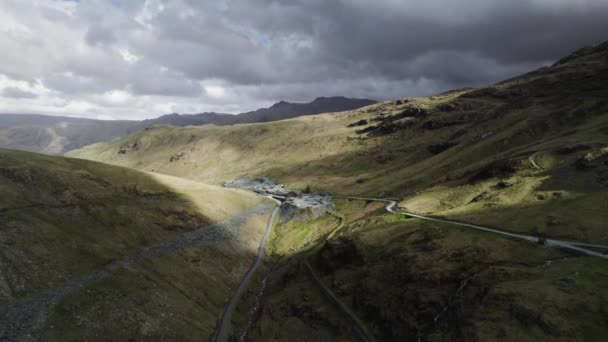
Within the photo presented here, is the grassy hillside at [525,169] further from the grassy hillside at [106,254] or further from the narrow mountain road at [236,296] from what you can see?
the grassy hillside at [106,254]

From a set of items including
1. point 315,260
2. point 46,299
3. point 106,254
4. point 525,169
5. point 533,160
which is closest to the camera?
point 46,299

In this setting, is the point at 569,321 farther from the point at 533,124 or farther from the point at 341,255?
the point at 533,124

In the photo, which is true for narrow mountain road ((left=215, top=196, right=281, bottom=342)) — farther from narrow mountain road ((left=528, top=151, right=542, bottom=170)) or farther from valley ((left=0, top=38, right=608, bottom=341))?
narrow mountain road ((left=528, top=151, right=542, bottom=170))

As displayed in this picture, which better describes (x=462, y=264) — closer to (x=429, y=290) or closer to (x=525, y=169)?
(x=429, y=290)

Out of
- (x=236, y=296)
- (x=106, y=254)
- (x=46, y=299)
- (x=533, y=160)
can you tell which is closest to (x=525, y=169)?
(x=533, y=160)

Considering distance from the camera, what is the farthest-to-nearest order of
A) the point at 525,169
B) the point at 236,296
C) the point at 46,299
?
the point at 525,169, the point at 236,296, the point at 46,299
